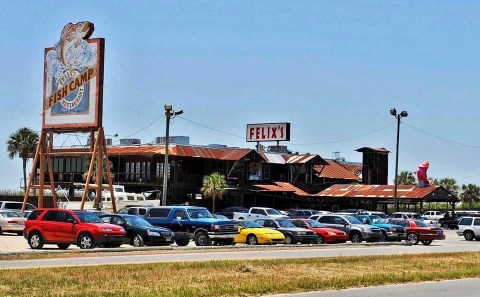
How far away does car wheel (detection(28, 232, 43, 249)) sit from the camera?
1248 inches

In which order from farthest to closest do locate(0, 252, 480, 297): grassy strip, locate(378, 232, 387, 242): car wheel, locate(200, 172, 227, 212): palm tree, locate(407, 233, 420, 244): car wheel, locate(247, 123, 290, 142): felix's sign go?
locate(247, 123, 290, 142): felix's sign
locate(200, 172, 227, 212): palm tree
locate(407, 233, 420, 244): car wheel
locate(378, 232, 387, 242): car wheel
locate(0, 252, 480, 297): grassy strip

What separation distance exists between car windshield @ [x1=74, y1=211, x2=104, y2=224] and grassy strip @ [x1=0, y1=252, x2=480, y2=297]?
338 inches

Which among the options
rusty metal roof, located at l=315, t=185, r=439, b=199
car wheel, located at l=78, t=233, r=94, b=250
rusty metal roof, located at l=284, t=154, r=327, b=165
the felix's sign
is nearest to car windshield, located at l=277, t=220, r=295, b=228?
car wheel, located at l=78, t=233, r=94, b=250

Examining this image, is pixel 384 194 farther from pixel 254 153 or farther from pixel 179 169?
pixel 179 169

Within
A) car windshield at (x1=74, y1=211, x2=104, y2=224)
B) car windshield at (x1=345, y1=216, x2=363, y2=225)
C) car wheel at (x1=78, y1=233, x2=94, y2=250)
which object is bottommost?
car wheel at (x1=78, y1=233, x2=94, y2=250)

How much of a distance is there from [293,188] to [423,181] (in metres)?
14.9

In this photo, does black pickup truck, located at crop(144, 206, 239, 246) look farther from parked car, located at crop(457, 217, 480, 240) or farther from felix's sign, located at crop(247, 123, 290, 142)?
felix's sign, located at crop(247, 123, 290, 142)

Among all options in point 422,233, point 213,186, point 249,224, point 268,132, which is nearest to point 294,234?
point 249,224

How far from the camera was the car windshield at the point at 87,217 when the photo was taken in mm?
31656

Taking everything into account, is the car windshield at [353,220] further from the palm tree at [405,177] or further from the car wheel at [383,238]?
the palm tree at [405,177]

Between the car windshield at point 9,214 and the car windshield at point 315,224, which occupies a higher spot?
the car windshield at point 9,214

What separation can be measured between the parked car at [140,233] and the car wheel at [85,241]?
2.46 metres

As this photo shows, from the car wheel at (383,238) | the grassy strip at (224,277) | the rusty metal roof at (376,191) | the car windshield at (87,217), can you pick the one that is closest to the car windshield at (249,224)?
the car wheel at (383,238)

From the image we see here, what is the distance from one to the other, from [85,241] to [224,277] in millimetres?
11754
